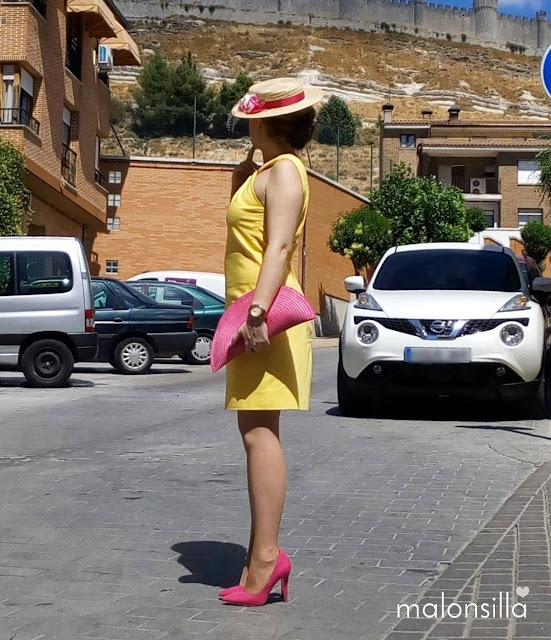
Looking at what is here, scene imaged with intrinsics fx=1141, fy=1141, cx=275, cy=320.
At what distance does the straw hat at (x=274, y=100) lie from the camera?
4.28 metres

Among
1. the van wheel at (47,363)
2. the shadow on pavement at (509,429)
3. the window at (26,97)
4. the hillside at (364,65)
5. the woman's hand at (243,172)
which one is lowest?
the van wheel at (47,363)

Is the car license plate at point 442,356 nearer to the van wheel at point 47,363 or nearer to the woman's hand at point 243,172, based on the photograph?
the woman's hand at point 243,172

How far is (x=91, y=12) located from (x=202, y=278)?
1056 cm

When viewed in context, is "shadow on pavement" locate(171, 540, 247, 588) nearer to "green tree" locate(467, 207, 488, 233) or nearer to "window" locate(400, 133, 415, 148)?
"green tree" locate(467, 207, 488, 233)

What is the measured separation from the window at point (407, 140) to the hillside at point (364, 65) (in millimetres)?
48693

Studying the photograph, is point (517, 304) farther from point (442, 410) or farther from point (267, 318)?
point (267, 318)

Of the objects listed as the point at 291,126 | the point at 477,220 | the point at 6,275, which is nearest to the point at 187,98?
the point at 477,220

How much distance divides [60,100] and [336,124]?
76736 millimetres

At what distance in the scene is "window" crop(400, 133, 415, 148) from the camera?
3034 inches

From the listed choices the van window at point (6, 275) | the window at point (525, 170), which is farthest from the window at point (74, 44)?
the window at point (525, 170)

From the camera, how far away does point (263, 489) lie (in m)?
4.22

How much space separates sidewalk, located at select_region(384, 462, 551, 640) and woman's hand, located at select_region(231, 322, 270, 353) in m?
1.08

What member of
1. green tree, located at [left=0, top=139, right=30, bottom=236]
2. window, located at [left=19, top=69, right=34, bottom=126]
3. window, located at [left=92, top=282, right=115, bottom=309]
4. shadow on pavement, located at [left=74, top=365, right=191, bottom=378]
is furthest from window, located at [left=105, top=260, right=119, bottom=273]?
window, located at [left=92, top=282, right=115, bottom=309]

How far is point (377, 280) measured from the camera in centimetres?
1138
